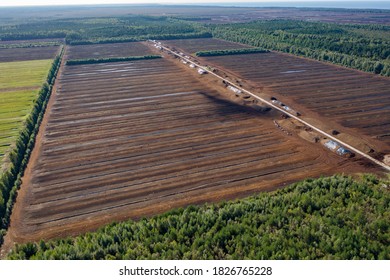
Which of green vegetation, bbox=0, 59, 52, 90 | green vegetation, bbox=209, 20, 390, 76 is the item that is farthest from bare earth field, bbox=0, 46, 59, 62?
green vegetation, bbox=209, 20, 390, 76

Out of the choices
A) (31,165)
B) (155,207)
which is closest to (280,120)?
(155,207)

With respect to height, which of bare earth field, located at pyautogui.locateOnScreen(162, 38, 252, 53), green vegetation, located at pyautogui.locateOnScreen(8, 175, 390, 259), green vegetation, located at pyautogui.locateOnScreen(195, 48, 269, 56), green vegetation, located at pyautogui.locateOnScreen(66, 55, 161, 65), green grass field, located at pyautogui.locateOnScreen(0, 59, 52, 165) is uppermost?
bare earth field, located at pyautogui.locateOnScreen(162, 38, 252, 53)

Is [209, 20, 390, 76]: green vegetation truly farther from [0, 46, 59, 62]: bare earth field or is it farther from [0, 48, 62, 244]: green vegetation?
[0, 48, 62, 244]: green vegetation

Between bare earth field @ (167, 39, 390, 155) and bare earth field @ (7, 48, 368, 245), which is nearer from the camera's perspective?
bare earth field @ (7, 48, 368, 245)

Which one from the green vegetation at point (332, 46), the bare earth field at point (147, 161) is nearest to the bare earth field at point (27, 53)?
the bare earth field at point (147, 161)

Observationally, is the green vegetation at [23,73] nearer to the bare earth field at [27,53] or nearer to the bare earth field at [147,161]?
the bare earth field at [27,53]

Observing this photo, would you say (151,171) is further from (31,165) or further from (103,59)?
(103,59)
